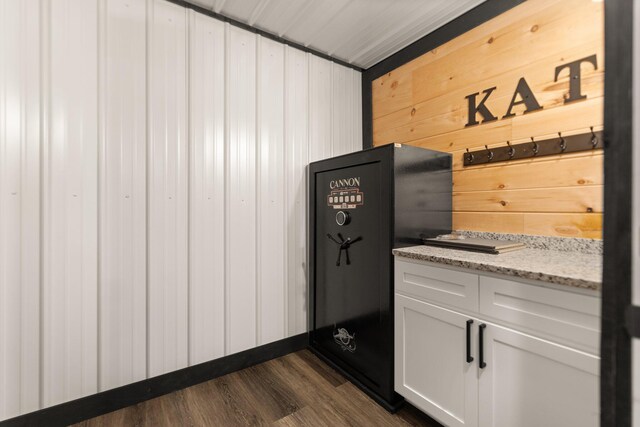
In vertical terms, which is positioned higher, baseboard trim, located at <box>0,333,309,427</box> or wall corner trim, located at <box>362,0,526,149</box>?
wall corner trim, located at <box>362,0,526,149</box>

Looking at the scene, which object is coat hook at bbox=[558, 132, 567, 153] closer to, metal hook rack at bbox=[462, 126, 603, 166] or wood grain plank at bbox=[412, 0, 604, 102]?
metal hook rack at bbox=[462, 126, 603, 166]

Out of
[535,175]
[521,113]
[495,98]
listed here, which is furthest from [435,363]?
[495,98]

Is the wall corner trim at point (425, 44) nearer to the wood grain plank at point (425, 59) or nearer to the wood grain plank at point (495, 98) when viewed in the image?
the wood grain plank at point (425, 59)

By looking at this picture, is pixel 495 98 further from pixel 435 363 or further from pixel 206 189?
pixel 206 189

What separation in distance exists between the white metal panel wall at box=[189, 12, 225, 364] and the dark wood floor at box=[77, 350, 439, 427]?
248 mm

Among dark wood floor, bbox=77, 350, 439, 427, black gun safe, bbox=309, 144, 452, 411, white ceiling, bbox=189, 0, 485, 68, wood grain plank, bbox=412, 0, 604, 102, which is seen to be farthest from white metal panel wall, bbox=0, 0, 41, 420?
wood grain plank, bbox=412, 0, 604, 102

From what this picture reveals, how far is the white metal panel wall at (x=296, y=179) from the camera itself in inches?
93.7

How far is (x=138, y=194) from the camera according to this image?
1.77m

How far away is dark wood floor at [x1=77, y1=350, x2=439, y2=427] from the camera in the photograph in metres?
1.61

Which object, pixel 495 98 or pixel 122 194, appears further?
pixel 495 98

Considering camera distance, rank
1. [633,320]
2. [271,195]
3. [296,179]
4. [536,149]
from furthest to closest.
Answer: [296,179], [271,195], [536,149], [633,320]

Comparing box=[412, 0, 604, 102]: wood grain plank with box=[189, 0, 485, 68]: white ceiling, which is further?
box=[189, 0, 485, 68]: white ceiling

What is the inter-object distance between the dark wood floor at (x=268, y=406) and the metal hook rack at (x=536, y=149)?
1.64m

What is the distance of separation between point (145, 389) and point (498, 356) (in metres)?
1.98
